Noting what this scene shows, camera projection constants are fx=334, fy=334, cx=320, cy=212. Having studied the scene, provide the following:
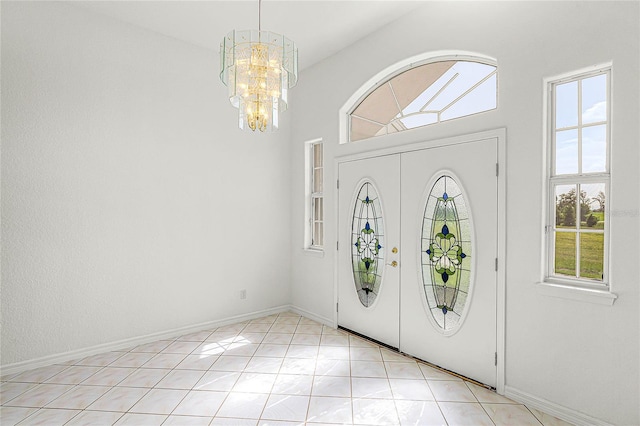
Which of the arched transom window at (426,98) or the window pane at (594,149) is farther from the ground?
the arched transom window at (426,98)

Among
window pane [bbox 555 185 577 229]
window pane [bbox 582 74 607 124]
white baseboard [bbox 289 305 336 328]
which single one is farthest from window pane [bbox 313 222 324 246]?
window pane [bbox 582 74 607 124]

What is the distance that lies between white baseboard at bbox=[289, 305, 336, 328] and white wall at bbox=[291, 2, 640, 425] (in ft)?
6.99

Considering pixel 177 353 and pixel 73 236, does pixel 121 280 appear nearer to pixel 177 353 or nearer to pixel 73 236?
pixel 73 236

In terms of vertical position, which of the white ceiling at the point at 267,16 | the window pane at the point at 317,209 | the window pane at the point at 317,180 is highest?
the white ceiling at the point at 267,16

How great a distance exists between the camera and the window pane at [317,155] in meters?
4.64

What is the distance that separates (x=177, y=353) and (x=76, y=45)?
325 centimetres

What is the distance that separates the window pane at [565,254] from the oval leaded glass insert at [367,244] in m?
1.61

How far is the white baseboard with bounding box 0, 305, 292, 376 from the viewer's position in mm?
3037

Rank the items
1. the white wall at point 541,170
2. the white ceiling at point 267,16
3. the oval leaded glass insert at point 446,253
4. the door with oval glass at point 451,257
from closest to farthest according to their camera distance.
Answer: the white wall at point 541,170 → the door with oval glass at point 451,257 → the oval leaded glass insert at point 446,253 → the white ceiling at point 267,16

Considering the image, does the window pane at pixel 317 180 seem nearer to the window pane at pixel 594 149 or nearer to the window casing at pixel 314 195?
the window casing at pixel 314 195

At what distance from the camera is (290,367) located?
3.14 metres

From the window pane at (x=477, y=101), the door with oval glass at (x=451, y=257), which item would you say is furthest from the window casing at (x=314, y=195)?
the window pane at (x=477, y=101)

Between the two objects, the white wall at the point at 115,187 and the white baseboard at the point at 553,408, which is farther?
the white wall at the point at 115,187

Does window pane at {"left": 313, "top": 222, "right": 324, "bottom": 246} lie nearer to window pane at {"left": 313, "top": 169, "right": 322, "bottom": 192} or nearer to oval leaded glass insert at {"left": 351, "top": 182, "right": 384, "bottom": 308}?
window pane at {"left": 313, "top": 169, "right": 322, "bottom": 192}
